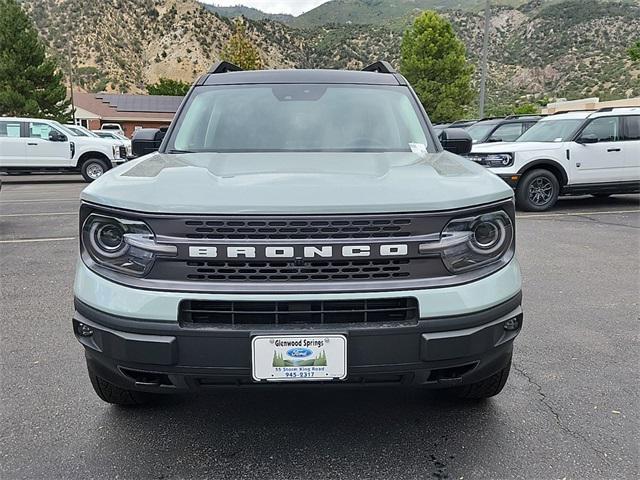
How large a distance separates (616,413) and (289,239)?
6.54ft

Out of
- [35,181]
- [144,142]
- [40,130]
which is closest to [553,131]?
[144,142]

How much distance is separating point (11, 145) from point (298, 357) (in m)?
16.7

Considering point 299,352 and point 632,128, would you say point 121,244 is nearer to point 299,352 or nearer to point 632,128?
point 299,352

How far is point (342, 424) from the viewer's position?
8.96ft

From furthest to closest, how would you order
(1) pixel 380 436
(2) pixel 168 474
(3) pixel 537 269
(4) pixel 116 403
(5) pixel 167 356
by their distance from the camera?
(3) pixel 537 269, (4) pixel 116 403, (1) pixel 380 436, (2) pixel 168 474, (5) pixel 167 356

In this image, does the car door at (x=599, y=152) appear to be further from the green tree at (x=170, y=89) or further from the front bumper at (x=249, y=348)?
the green tree at (x=170, y=89)

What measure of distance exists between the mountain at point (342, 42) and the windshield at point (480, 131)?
39058mm

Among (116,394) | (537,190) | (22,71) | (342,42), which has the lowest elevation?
(116,394)

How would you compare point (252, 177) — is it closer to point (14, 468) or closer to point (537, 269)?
point (14, 468)

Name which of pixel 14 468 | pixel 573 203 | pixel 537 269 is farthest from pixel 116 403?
pixel 573 203

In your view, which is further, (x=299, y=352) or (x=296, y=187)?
(x=296, y=187)

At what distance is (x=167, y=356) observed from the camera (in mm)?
2068

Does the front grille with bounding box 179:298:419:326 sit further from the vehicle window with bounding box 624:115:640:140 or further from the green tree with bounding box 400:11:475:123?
the green tree with bounding box 400:11:475:123

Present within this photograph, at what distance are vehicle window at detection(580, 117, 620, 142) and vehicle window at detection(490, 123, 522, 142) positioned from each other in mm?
3679
